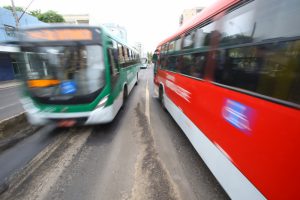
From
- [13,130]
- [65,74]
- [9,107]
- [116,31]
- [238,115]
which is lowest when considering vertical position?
[9,107]

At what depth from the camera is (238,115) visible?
1.75m

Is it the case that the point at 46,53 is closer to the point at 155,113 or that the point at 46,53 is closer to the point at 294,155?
the point at 155,113

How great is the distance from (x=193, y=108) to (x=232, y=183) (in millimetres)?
1425

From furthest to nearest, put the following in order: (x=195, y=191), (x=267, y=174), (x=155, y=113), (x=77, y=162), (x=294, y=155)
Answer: (x=155, y=113) < (x=77, y=162) < (x=195, y=191) < (x=267, y=174) < (x=294, y=155)

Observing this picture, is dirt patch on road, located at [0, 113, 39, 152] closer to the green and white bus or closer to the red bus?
the green and white bus

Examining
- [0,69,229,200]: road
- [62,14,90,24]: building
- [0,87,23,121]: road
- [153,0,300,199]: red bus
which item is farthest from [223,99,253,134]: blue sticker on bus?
[62,14,90,24]: building

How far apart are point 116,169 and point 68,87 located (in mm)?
2167

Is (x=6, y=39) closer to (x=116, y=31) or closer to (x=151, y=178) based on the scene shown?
(x=116, y=31)

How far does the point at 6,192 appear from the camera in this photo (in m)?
2.50

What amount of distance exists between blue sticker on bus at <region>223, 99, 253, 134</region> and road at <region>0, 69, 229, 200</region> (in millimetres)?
1344

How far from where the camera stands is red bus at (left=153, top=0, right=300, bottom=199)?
121cm

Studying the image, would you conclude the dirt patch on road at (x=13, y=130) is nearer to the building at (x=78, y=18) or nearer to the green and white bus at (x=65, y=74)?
the green and white bus at (x=65, y=74)

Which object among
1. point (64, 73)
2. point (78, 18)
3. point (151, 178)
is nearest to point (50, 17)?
point (78, 18)

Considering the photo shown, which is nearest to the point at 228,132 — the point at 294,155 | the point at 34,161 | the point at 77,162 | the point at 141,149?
the point at 294,155
